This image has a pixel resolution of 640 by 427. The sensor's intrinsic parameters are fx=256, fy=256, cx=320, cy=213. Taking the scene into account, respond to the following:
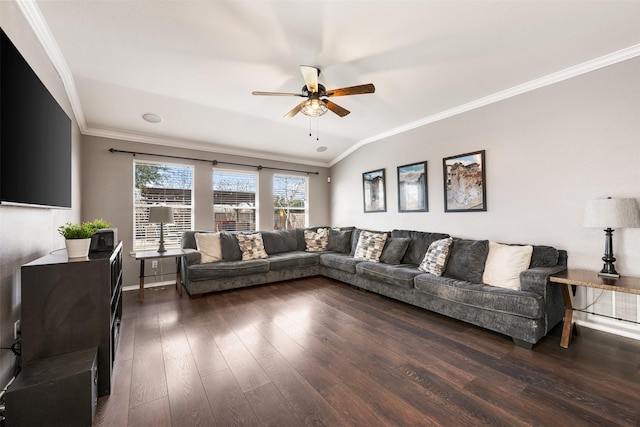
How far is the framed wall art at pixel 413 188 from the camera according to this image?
4.18 meters

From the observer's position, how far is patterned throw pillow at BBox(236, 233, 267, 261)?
4.37m

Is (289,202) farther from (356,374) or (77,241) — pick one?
(356,374)

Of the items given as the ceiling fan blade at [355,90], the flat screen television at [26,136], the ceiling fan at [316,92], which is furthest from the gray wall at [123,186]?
the ceiling fan blade at [355,90]

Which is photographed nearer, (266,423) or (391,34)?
(266,423)

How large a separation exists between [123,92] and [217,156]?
1852 millimetres

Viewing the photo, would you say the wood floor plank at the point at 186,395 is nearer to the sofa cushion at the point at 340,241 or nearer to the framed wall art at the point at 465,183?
the sofa cushion at the point at 340,241

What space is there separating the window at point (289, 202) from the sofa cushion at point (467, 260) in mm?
3508

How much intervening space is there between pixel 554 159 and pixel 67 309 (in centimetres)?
456

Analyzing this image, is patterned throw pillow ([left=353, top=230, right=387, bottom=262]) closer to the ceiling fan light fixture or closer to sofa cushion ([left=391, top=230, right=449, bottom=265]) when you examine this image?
sofa cushion ([left=391, top=230, right=449, bottom=265])

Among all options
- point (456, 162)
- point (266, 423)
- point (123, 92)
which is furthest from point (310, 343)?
point (123, 92)

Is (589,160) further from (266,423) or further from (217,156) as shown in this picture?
→ (217,156)

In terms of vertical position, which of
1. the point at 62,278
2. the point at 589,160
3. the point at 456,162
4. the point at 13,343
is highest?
the point at 456,162

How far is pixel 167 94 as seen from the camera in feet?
10.6

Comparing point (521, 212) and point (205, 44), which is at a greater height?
point (205, 44)
